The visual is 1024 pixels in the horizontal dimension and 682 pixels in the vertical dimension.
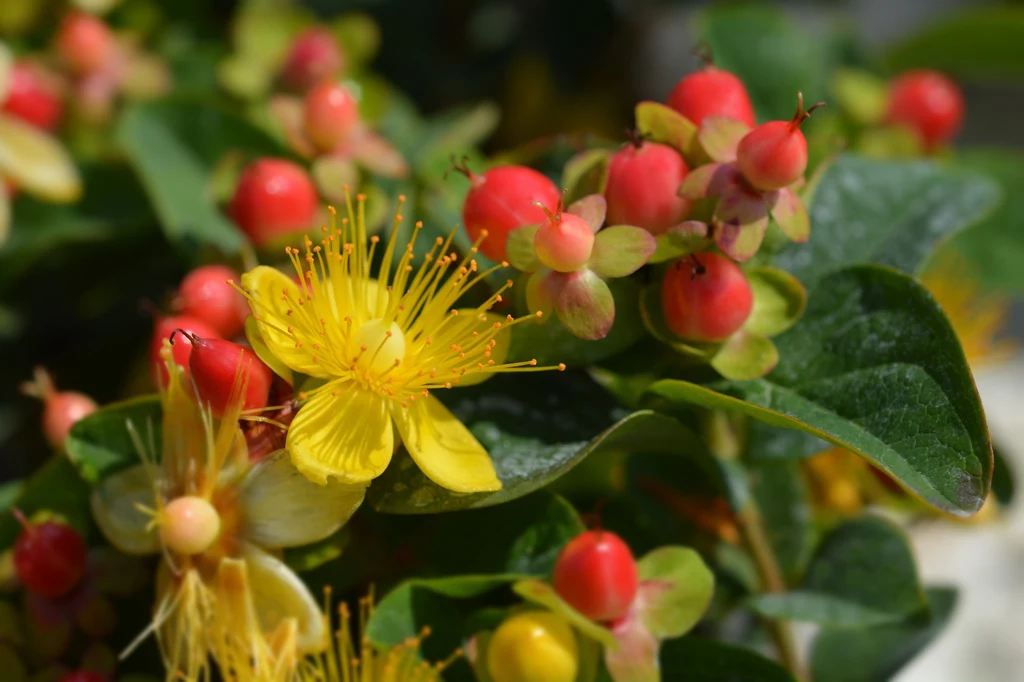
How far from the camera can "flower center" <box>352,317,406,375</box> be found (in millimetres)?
618

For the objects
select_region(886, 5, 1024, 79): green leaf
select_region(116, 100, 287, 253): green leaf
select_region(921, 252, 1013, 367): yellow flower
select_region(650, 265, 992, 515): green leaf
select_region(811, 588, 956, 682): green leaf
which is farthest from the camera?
select_region(886, 5, 1024, 79): green leaf

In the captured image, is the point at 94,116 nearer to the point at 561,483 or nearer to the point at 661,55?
the point at 561,483

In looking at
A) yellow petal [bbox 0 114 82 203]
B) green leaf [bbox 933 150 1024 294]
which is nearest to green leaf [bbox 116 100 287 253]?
yellow petal [bbox 0 114 82 203]

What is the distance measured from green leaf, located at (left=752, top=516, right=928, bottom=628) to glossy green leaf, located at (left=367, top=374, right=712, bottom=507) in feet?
0.52

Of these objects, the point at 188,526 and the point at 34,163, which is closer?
the point at 188,526

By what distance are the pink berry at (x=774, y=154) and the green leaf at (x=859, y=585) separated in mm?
321

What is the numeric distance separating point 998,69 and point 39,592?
1220 millimetres

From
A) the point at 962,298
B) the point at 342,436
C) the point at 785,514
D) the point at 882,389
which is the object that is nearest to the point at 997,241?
Result: the point at 962,298

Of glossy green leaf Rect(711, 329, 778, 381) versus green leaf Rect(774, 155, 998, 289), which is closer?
glossy green leaf Rect(711, 329, 778, 381)

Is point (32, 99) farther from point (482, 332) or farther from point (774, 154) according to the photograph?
point (774, 154)

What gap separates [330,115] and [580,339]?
344 millimetres

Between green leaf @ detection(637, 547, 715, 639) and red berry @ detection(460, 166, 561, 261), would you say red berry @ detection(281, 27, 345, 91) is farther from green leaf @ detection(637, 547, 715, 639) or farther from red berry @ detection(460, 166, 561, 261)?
green leaf @ detection(637, 547, 715, 639)

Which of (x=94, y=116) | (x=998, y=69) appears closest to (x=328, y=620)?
(x=94, y=116)

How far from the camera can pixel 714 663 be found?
70 cm
